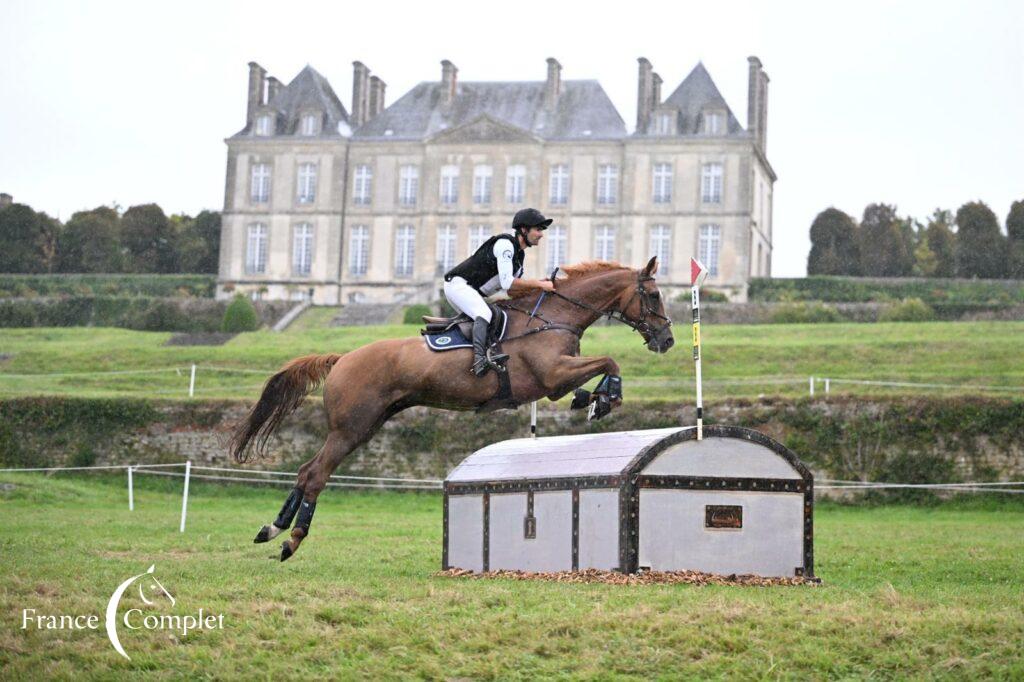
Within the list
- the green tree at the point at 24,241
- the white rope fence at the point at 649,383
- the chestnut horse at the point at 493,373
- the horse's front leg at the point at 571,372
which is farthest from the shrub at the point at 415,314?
the horse's front leg at the point at 571,372

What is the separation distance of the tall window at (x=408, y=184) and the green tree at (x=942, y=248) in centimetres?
2770

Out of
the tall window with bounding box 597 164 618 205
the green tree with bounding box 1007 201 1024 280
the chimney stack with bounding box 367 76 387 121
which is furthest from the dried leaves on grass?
the chimney stack with bounding box 367 76 387 121

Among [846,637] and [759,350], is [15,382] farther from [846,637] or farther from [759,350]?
[846,637]

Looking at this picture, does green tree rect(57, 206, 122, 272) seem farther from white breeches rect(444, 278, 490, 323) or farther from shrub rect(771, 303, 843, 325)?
white breeches rect(444, 278, 490, 323)

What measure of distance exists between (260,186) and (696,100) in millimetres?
21909

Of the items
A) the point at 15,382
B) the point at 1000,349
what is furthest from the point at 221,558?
the point at 1000,349

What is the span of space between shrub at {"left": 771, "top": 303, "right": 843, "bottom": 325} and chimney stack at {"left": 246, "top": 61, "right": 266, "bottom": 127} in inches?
1226

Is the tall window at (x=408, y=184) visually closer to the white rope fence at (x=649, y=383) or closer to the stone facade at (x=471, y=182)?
the stone facade at (x=471, y=182)

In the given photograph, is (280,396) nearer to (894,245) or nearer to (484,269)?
(484,269)

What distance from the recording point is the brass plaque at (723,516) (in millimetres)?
12586

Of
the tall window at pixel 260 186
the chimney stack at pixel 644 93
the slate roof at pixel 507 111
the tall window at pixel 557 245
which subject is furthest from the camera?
the tall window at pixel 260 186

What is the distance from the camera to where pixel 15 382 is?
124 feet

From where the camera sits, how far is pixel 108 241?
265ft

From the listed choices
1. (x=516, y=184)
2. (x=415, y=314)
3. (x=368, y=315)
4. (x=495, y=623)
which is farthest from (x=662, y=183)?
(x=495, y=623)
